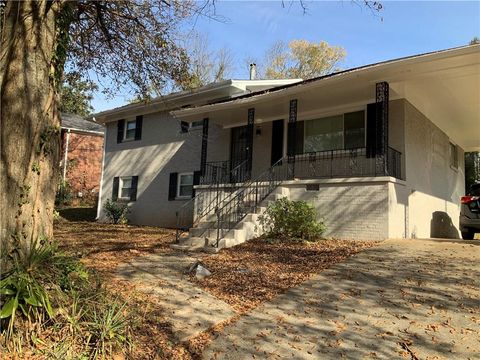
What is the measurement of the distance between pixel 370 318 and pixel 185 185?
1303cm

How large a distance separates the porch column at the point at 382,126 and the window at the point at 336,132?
1667 mm

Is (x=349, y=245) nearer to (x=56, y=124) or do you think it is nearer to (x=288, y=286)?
(x=288, y=286)

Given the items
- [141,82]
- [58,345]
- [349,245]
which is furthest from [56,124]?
[349,245]

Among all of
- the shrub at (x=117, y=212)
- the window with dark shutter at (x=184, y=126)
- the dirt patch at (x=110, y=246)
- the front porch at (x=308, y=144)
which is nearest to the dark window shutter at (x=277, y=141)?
Answer: the front porch at (x=308, y=144)

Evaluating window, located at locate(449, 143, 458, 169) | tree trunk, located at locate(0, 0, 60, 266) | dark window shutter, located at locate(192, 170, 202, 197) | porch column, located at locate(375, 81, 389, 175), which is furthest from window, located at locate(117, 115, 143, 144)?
tree trunk, located at locate(0, 0, 60, 266)

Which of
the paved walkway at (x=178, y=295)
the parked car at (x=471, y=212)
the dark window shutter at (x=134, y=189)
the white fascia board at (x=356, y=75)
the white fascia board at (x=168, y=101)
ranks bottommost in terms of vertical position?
the paved walkway at (x=178, y=295)

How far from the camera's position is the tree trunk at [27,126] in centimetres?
461

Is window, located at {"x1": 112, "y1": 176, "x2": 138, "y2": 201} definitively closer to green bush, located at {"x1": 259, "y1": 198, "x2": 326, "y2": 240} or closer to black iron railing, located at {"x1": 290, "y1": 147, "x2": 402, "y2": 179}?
black iron railing, located at {"x1": 290, "y1": 147, "x2": 402, "y2": 179}

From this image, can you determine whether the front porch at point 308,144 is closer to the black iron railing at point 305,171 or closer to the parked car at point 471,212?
the black iron railing at point 305,171

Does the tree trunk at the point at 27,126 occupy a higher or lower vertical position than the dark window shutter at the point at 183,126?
lower

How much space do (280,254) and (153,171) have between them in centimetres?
1125

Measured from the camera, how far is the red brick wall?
26359mm

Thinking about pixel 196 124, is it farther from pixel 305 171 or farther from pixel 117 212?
pixel 305 171

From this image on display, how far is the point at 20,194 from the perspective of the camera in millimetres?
4664
